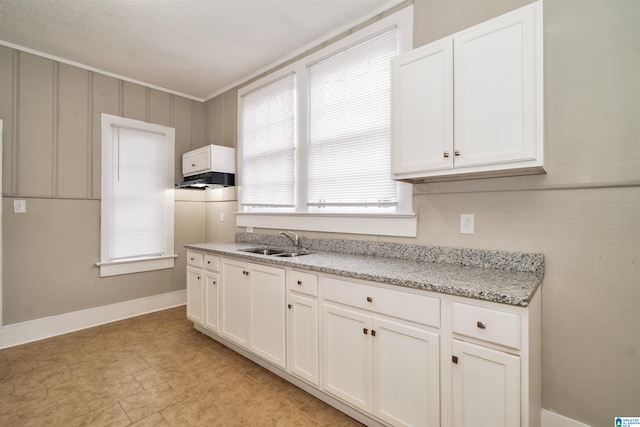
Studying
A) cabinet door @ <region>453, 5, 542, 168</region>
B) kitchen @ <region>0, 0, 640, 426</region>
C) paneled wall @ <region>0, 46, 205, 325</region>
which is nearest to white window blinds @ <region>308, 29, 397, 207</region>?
kitchen @ <region>0, 0, 640, 426</region>

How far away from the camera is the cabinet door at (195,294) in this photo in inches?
121

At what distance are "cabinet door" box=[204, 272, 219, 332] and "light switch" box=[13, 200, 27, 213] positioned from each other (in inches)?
73.3

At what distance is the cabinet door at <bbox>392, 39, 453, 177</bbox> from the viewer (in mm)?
1723

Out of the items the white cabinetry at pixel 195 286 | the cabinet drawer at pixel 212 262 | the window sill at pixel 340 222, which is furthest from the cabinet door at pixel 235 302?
the window sill at pixel 340 222

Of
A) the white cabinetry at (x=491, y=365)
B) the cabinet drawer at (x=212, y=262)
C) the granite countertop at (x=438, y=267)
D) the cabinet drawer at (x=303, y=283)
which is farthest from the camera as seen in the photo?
the cabinet drawer at (x=212, y=262)

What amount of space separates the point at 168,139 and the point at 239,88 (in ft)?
3.82

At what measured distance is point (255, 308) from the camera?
243 centimetres

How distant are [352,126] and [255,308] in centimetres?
167

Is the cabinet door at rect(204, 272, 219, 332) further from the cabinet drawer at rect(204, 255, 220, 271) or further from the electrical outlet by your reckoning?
the electrical outlet

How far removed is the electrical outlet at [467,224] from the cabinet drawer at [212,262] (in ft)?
6.75

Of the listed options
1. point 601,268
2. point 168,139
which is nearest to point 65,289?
point 168,139

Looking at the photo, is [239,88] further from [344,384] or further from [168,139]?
[344,384]

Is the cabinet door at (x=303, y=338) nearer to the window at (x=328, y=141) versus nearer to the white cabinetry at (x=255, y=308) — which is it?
the white cabinetry at (x=255, y=308)

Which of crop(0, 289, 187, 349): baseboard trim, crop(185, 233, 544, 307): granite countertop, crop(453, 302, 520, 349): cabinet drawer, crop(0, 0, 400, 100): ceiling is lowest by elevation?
crop(0, 289, 187, 349): baseboard trim
